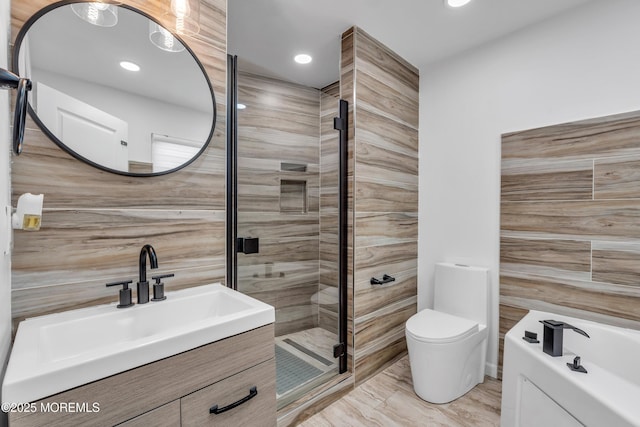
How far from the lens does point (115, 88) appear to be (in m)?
1.20

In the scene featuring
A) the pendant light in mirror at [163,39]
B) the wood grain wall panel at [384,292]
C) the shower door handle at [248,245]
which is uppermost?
the pendant light in mirror at [163,39]

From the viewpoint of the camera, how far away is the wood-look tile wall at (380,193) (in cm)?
205

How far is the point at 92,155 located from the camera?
1125 mm

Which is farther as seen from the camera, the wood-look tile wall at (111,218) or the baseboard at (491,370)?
the baseboard at (491,370)

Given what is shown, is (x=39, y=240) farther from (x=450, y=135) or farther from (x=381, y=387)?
(x=450, y=135)

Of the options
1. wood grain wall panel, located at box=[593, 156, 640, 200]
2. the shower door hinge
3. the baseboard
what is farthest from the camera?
the baseboard

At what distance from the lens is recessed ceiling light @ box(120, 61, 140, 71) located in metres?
1.22

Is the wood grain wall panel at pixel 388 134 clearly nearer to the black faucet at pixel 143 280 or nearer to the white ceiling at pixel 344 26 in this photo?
the white ceiling at pixel 344 26

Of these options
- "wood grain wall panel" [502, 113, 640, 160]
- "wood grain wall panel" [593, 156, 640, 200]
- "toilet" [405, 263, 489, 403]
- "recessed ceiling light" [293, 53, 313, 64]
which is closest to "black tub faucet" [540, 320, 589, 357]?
"toilet" [405, 263, 489, 403]

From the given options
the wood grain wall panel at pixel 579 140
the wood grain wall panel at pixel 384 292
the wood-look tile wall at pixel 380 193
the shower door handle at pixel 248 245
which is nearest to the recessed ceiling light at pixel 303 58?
the wood-look tile wall at pixel 380 193

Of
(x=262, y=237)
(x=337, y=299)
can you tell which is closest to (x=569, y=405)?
(x=337, y=299)

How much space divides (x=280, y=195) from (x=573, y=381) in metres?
1.71

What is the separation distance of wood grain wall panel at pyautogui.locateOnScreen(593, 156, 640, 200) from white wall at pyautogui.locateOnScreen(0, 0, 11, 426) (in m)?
2.80

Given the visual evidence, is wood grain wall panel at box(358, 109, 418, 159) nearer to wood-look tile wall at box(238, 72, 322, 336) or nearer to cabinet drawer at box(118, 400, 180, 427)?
wood-look tile wall at box(238, 72, 322, 336)
